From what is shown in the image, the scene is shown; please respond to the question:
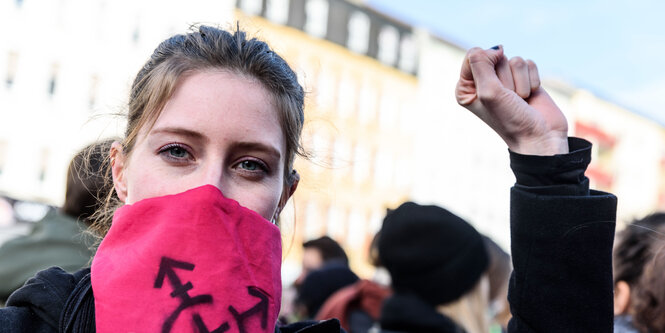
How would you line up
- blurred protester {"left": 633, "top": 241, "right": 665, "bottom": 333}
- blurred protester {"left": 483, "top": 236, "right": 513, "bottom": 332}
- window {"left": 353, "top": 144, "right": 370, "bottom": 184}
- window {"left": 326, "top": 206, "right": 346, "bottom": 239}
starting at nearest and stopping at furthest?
blurred protester {"left": 633, "top": 241, "right": 665, "bottom": 333} → blurred protester {"left": 483, "top": 236, "right": 513, "bottom": 332} → window {"left": 326, "top": 206, "right": 346, "bottom": 239} → window {"left": 353, "top": 144, "right": 370, "bottom": 184}

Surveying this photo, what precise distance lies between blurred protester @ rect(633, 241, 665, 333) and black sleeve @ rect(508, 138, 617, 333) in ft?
4.38

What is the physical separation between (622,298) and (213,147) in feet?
6.83

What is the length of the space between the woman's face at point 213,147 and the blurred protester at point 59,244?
1523mm

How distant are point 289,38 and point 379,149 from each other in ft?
22.3

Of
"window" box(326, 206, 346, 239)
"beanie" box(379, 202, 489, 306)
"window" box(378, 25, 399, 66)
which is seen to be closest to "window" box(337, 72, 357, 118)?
"window" box(378, 25, 399, 66)

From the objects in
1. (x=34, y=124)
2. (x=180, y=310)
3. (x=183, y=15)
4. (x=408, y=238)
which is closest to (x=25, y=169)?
(x=34, y=124)

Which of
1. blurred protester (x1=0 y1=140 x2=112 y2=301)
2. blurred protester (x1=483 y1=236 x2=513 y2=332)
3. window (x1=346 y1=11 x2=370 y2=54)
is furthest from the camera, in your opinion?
window (x1=346 y1=11 x2=370 y2=54)

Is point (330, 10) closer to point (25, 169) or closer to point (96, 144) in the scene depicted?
point (25, 169)

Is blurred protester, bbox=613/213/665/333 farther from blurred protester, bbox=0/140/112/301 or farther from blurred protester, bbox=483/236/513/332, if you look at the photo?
blurred protester, bbox=0/140/112/301

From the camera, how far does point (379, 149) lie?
36.8m

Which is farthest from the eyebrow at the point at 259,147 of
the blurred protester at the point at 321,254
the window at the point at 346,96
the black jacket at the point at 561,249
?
the window at the point at 346,96

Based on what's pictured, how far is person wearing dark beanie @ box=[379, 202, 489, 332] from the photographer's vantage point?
3459 millimetres

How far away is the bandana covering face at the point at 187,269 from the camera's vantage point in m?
1.68

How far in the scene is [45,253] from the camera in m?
3.48
